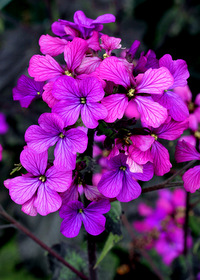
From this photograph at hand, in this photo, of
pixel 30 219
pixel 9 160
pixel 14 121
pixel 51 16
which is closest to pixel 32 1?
pixel 51 16

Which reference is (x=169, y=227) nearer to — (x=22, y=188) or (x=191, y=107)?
(x=191, y=107)

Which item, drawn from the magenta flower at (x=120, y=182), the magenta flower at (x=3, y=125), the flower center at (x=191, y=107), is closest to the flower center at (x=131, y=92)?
the magenta flower at (x=120, y=182)

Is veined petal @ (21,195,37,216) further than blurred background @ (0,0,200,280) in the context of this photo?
No

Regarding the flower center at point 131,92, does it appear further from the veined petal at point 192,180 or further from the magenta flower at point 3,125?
the magenta flower at point 3,125

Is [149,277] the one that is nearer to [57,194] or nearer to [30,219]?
[30,219]

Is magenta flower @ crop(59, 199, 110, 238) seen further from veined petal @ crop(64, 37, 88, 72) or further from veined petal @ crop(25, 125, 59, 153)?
veined petal @ crop(64, 37, 88, 72)

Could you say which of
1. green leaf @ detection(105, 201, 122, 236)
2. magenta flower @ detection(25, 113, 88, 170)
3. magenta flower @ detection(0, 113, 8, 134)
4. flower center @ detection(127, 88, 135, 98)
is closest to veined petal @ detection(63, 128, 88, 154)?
magenta flower @ detection(25, 113, 88, 170)

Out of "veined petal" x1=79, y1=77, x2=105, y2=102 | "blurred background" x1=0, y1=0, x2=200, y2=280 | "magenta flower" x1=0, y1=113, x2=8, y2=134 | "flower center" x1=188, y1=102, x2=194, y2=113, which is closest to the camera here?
"veined petal" x1=79, y1=77, x2=105, y2=102
